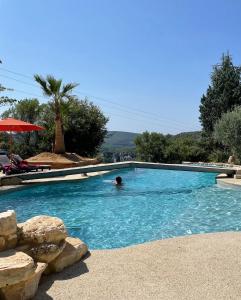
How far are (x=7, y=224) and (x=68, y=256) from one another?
104 cm

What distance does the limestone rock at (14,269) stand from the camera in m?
3.71

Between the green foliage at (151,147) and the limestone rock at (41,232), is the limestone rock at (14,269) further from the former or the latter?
the green foliage at (151,147)

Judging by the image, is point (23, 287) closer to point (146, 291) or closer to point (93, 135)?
point (146, 291)

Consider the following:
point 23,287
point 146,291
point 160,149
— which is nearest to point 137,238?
point 146,291

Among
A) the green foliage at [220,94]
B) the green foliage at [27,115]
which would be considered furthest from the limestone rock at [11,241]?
the green foliage at [220,94]

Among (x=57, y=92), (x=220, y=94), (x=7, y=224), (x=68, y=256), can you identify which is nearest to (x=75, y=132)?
(x=57, y=92)

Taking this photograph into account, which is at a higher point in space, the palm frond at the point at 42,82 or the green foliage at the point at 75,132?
the palm frond at the point at 42,82

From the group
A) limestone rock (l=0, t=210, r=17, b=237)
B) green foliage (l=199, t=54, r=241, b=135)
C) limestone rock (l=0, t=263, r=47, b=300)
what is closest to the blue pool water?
limestone rock (l=0, t=210, r=17, b=237)

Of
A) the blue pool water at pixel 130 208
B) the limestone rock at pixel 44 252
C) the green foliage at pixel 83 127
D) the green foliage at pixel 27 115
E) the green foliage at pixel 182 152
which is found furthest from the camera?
the green foliage at pixel 182 152

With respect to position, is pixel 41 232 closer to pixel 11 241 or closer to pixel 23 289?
pixel 11 241

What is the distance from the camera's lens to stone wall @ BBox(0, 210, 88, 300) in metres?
3.82

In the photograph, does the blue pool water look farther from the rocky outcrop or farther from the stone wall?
the rocky outcrop

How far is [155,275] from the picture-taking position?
4766 mm

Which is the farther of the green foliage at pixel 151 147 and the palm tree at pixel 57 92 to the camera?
the green foliage at pixel 151 147
